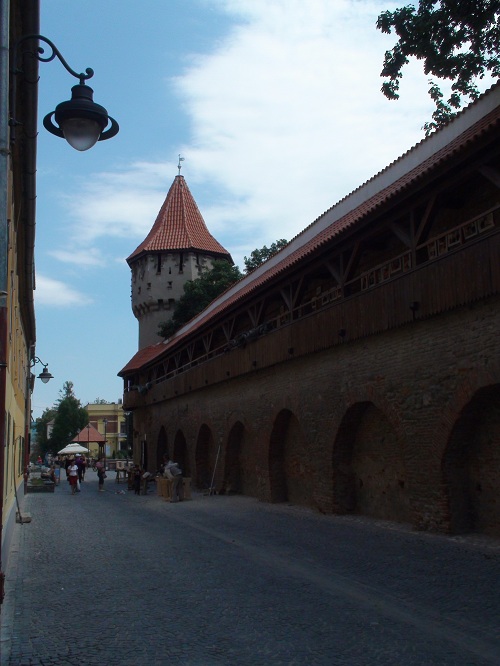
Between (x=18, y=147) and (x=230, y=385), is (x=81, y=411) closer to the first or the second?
(x=230, y=385)

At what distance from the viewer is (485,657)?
5.34 metres

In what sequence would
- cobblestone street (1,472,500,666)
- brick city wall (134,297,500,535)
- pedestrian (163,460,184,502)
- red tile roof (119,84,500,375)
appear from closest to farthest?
cobblestone street (1,472,500,666) < brick city wall (134,297,500,535) < red tile roof (119,84,500,375) < pedestrian (163,460,184,502)

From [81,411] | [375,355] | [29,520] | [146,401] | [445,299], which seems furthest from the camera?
[81,411]

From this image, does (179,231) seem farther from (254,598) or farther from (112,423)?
(112,423)

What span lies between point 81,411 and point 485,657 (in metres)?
78.5

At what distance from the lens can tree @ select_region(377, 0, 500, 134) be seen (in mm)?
13562

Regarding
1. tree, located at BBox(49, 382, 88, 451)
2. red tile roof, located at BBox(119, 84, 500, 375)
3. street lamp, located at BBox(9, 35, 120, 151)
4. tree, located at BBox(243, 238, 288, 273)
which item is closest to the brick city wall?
red tile roof, located at BBox(119, 84, 500, 375)

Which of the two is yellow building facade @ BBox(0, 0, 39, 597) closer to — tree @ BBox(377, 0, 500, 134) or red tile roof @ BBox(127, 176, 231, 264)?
tree @ BBox(377, 0, 500, 134)

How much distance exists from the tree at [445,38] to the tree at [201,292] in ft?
89.6

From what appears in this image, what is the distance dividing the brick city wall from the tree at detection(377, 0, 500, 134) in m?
6.20

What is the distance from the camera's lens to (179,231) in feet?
155

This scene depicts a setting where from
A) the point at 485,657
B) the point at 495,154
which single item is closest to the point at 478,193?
the point at 495,154

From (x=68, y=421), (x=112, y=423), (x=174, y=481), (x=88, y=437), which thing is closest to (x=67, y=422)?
(x=68, y=421)

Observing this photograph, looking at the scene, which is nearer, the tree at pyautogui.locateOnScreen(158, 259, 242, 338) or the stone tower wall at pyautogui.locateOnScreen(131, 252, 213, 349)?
the tree at pyautogui.locateOnScreen(158, 259, 242, 338)
